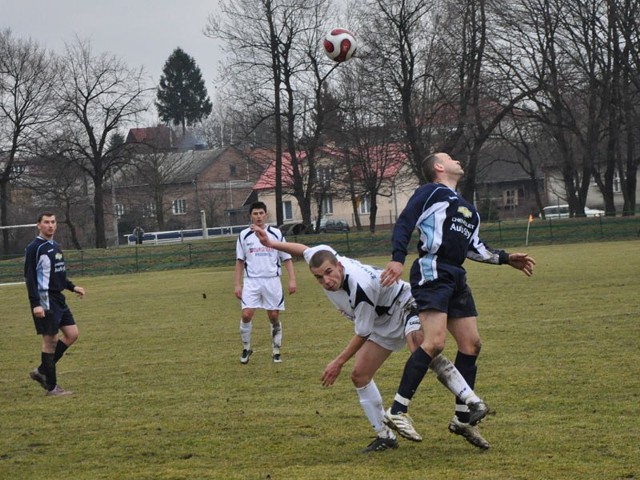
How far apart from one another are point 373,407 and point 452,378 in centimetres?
65

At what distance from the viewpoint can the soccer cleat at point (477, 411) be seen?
6430mm

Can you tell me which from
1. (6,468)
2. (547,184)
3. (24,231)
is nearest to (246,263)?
(6,468)

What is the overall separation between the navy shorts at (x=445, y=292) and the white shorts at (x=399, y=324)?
0.10 meters

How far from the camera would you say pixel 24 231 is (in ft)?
164

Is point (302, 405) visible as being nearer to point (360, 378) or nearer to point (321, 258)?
point (360, 378)

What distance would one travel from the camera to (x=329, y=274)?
20.8 feet

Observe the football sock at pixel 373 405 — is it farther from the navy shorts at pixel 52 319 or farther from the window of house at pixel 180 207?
the window of house at pixel 180 207

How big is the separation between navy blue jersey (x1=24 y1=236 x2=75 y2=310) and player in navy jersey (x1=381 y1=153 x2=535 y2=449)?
199 inches

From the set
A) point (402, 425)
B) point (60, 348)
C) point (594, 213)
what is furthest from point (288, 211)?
point (402, 425)

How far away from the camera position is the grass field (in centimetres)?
645

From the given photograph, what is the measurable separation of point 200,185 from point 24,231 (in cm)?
3902

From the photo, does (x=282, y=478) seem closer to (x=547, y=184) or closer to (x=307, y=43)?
(x=307, y=43)

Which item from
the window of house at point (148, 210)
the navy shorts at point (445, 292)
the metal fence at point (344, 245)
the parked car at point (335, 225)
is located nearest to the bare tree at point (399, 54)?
the metal fence at point (344, 245)

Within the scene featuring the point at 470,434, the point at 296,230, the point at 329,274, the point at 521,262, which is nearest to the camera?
the point at 329,274
